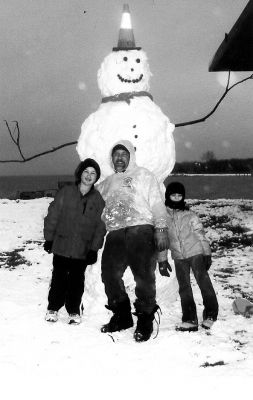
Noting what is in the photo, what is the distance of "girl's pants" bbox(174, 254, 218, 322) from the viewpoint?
3.85 meters

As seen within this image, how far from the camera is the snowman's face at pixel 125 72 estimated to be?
452 cm

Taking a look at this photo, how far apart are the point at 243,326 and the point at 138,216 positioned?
1.36 metres

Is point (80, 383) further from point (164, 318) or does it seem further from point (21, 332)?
point (164, 318)

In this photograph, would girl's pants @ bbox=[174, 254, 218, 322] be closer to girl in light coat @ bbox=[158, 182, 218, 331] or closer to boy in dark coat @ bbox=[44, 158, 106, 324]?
girl in light coat @ bbox=[158, 182, 218, 331]

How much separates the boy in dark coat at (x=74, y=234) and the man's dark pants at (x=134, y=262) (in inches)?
9.2

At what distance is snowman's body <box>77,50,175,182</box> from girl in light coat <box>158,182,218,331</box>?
0.64 metres

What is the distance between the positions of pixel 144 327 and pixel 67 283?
87 cm

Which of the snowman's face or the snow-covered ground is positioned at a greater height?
the snowman's face

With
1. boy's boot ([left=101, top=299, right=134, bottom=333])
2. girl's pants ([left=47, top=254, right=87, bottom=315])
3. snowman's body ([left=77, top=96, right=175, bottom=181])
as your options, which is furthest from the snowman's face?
A: boy's boot ([left=101, top=299, right=134, bottom=333])

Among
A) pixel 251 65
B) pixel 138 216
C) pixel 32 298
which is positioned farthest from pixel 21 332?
pixel 251 65

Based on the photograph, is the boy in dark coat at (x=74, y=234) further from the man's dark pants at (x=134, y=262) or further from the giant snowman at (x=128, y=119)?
the giant snowman at (x=128, y=119)

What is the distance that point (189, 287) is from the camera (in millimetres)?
3898

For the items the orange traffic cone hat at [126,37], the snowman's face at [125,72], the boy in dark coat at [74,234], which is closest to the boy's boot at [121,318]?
the boy in dark coat at [74,234]

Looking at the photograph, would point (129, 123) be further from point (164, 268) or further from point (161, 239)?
point (164, 268)
